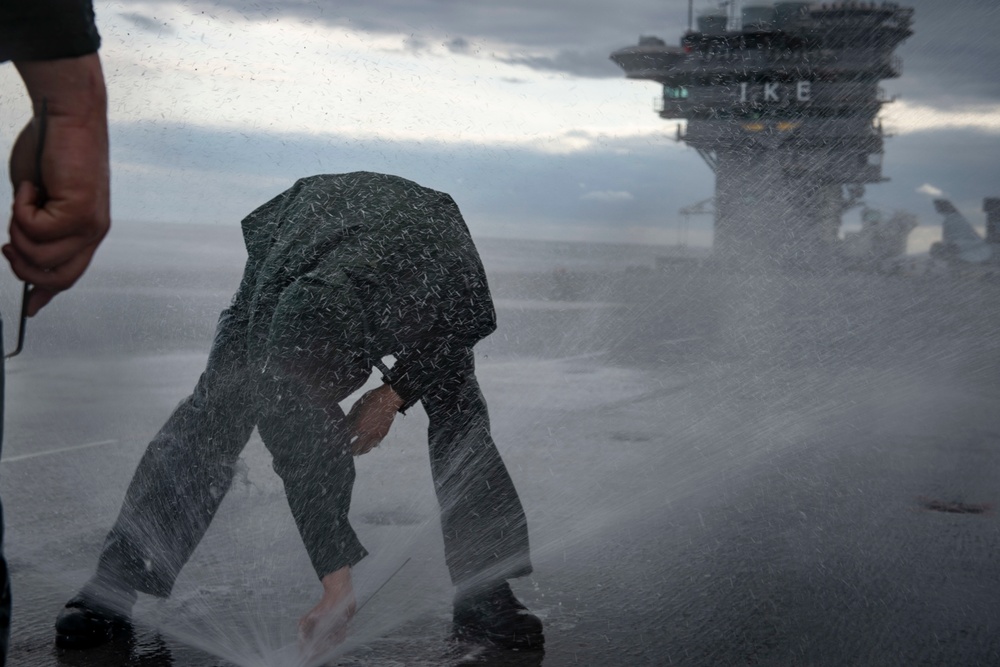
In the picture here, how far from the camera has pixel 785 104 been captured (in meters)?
12.1

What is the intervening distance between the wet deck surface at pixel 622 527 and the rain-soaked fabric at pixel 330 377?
28 cm

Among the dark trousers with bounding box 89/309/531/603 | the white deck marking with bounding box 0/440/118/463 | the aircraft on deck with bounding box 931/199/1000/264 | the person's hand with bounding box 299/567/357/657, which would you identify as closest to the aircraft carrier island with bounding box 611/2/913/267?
the aircraft on deck with bounding box 931/199/1000/264

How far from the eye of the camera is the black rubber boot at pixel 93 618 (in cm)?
259

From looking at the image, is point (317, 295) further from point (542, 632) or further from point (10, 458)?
point (10, 458)

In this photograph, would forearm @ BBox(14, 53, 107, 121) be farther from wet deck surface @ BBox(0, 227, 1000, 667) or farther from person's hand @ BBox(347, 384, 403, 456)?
wet deck surface @ BBox(0, 227, 1000, 667)

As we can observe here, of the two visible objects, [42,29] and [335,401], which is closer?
[42,29]

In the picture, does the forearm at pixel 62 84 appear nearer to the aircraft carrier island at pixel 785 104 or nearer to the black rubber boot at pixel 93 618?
the black rubber boot at pixel 93 618

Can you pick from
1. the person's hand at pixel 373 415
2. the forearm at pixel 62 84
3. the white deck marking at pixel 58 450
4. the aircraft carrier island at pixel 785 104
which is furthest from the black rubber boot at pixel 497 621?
the aircraft carrier island at pixel 785 104

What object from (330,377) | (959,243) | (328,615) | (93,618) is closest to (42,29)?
(330,377)

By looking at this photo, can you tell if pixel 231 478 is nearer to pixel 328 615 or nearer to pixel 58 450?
pixel 328 615

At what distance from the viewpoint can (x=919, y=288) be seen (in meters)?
17.0

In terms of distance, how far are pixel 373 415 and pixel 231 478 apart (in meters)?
0.48

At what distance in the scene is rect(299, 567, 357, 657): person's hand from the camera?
92.8 inches

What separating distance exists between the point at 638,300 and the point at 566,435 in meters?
13.4
